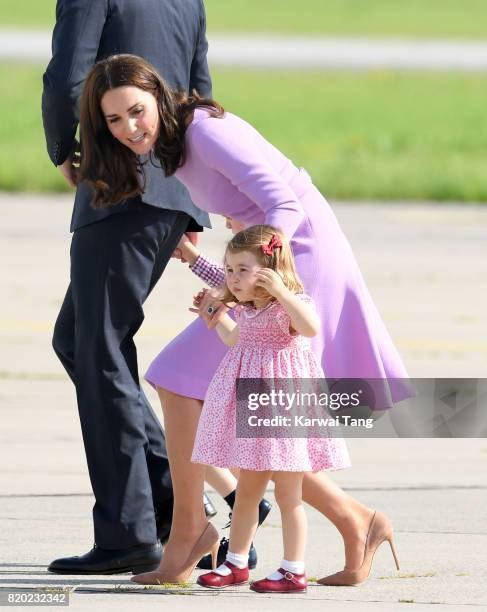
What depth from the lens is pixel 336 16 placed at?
48.0 metres

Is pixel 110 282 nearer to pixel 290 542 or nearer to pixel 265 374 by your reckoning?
pixel 265 374

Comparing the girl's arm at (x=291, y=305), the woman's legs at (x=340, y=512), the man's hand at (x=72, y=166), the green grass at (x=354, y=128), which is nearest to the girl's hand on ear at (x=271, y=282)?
the girl's arm at (x=291, y=305)

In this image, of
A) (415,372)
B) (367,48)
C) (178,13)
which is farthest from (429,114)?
(178,13)

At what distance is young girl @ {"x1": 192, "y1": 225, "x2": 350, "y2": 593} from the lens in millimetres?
4180

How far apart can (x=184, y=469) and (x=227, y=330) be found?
49cm

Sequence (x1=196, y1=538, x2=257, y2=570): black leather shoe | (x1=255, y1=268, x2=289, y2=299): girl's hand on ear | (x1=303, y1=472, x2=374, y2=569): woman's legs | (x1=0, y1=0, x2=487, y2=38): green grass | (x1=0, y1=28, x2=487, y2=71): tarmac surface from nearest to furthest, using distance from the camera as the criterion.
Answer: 1. (x1=255, y1=268, x2=289, y2=299): girl's hand on ear
2. (x1=303, y1=472, x2=374, y2=569): woman's legs
3. (x1=196, y1=538, x2=257, y2=570): black leather shoe
4. (x1=0, y1=28, x2=487, y2=71): tarmac surface
5. (x1=0, y1=0, x2=487, y2=38): green grass

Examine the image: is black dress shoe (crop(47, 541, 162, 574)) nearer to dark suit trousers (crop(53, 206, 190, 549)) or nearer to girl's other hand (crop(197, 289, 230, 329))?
dark suit trousers (crop(53, 206, 190, 549))

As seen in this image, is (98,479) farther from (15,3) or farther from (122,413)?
(15,3)

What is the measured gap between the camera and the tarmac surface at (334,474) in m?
A: 4.39

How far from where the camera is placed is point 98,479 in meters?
4.60

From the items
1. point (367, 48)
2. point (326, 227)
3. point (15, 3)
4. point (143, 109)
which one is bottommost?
point (326, 227)

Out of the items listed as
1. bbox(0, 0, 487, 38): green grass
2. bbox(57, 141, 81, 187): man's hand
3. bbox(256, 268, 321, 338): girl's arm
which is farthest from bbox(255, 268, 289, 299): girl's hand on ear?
bbox(0, 0, 487, 38): green grass

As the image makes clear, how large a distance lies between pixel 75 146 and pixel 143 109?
1.20ft

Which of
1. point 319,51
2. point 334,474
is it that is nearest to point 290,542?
point 334,474
